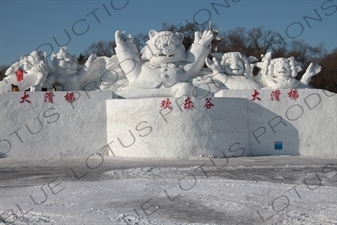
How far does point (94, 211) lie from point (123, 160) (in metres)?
6.07

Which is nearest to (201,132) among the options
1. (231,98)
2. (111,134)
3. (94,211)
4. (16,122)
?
(231,98)

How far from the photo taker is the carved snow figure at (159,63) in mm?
14231

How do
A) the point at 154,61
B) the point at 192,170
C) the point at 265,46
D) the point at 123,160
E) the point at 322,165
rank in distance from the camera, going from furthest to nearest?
the point at 265,46, the point at 154,61, the point at 123,160, the point at 322,165, the point at 192,170

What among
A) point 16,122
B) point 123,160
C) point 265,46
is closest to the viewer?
point 123,160

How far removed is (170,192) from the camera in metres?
7.89

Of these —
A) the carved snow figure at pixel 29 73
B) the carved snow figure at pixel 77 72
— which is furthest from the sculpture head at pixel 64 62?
the carved snow figure at pixel 29 73

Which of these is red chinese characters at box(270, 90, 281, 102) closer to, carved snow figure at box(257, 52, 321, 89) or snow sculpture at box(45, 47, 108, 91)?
carved snow figure at box(257, 52, 321, 89)

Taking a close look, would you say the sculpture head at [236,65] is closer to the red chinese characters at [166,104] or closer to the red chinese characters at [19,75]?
the red chinese characters at [166,104]

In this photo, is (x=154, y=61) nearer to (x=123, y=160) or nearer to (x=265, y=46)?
(x=123, y=160)

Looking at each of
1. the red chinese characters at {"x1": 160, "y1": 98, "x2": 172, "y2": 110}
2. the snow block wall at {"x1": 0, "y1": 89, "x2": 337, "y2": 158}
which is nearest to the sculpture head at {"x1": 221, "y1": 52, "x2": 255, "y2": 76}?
the snow block wall at {"x1": 0, "y1": 89, "x2": 337, "y2": 158}

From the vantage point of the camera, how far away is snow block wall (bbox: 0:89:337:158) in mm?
12914

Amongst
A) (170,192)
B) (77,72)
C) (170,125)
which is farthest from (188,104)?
(170,192)

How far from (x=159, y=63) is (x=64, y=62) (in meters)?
2.73

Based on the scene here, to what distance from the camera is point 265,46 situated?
33.4 meters
